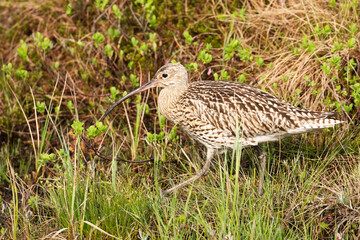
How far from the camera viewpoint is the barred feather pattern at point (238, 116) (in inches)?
209

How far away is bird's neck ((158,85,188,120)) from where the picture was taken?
5.83 metres

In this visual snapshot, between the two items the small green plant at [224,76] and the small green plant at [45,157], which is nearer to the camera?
the small green plant at [45,157]

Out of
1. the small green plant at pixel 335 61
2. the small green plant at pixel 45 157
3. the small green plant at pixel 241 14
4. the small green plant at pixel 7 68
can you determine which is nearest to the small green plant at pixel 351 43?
the small green plant at pixel 335 61

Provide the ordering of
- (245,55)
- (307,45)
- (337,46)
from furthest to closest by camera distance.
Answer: (245,55), (307,45), (337,46)

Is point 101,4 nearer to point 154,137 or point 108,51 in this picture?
point 108,51

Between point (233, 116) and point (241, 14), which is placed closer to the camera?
point (233, 116)

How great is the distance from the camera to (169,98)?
5875 millimetres

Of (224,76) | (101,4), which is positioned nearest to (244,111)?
(224,76)

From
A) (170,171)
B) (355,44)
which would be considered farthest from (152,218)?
(355,44)

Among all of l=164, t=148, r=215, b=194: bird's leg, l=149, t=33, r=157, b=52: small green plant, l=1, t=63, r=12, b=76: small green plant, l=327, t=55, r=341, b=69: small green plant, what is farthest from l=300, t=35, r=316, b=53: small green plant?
l=1, t=63, r=12, b=76: small green plant

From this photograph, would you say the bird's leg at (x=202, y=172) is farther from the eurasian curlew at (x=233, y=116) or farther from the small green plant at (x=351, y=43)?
the small green plant at (x=351, y=43)

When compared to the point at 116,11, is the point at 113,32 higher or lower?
lower

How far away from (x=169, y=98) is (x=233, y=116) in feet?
2.47

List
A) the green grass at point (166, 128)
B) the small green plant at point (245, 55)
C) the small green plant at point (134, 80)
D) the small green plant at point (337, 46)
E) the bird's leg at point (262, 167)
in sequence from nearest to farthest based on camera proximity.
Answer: the green grass at point (166, 128)
the bird's leg at point (262, 167)
the small green plant at point (337, 46)
the small green plant at point (245, 55)
the small green plant at point (134, 80)
